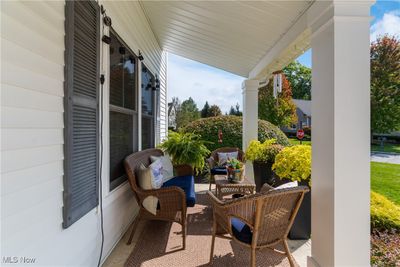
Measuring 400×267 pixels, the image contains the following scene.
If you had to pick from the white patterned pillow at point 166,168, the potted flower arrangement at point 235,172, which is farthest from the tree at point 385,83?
the white patterned pillow at point 166,168

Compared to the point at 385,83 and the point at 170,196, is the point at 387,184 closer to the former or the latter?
the point at 170,196

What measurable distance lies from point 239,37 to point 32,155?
3356mm

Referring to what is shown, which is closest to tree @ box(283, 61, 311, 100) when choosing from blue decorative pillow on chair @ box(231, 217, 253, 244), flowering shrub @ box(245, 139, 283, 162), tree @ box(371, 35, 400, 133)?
tree @ box(371, 35, 400, 133)

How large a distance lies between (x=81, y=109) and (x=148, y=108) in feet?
9.85

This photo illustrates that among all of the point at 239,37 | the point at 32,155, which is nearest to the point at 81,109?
the point at 32,155

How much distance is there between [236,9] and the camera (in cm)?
297

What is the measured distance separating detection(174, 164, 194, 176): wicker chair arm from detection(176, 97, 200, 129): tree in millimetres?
9339

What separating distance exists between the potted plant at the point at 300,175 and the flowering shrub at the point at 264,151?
1433 millimetres

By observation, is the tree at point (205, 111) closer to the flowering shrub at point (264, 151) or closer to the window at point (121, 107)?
the flowering shrub at point (264, 151)

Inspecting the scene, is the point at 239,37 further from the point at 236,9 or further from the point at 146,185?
→ the point at 146,185

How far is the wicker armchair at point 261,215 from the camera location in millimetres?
2086

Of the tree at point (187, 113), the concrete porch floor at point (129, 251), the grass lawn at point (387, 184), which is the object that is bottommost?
the concrete porch floor at point (129, 251)

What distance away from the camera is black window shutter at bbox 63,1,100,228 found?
1780 mm

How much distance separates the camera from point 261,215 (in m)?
2.10
